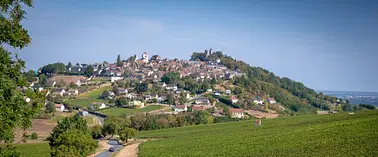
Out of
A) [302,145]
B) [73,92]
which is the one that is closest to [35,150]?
[302,145]

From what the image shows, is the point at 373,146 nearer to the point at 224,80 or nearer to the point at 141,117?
the point at 141,117

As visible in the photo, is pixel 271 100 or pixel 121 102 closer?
pixel 121 102

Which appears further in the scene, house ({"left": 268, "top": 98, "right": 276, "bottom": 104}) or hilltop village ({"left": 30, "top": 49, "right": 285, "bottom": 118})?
house ({"left": 268, "top": 98, "right": 276, "bottom": 104})

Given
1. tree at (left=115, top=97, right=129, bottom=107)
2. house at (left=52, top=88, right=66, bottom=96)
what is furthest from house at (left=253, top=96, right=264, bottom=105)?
house at (left=52, top=88, right=66, bottom=96)

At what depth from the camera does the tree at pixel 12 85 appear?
977cm

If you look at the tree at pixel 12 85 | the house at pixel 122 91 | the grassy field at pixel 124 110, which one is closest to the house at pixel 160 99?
the house at pixel 122 91

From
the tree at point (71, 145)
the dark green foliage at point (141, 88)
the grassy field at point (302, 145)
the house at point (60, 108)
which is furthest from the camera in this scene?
the dark green foliage at point (141, 88)

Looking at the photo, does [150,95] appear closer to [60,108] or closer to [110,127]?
[60,108]

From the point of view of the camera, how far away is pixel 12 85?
32.3 ft

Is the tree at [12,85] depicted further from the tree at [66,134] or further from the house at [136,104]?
the house at [136,104]

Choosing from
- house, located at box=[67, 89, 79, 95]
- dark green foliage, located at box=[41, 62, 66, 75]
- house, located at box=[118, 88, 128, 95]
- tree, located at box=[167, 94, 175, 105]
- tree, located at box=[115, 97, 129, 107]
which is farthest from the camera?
dark green foliage, located at box=[41, 62, 66, 75]

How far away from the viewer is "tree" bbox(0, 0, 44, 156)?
9.77 m

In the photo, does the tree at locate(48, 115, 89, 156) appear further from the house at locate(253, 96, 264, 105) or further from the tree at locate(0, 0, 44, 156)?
the house at locate(253, 96, 264, 105)

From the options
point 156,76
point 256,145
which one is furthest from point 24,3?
point 156,76
